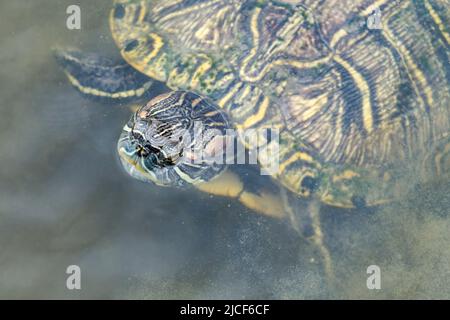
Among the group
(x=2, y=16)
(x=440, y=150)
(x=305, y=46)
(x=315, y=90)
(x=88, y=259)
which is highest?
(x=2, y=16)

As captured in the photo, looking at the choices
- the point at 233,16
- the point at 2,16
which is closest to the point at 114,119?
the point at 233,16

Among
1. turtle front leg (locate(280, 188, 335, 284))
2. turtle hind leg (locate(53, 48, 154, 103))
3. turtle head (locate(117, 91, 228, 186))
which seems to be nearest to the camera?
turtle head (locate(117, 91, 228, 186))

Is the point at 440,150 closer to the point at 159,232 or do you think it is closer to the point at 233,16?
the point at 233,16

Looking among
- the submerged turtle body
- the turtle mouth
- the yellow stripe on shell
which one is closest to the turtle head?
→ the turtle mouth

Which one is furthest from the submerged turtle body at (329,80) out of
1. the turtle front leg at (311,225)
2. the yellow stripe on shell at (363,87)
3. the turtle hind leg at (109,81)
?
the turtle hind leg at (109,81)

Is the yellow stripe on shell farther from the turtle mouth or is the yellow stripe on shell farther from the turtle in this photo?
the turtle mouth

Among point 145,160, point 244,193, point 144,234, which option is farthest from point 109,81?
point 244,193

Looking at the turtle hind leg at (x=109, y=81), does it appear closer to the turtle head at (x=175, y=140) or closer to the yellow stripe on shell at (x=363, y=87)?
the turtle head at (x=175, y=140)

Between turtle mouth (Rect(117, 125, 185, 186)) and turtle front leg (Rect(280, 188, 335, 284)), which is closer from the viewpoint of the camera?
turtle mouth (Rect(117, 125, 185, 186))
